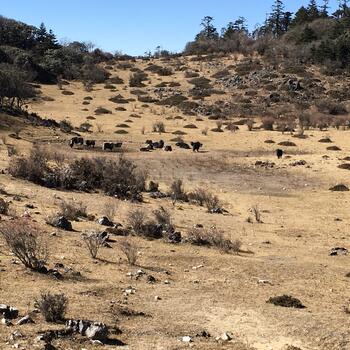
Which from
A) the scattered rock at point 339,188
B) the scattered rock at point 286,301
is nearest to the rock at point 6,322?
the scattered rock at point 286,301

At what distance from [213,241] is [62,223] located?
3.35 m

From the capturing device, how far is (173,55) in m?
79.9

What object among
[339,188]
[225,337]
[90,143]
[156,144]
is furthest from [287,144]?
[225,337]

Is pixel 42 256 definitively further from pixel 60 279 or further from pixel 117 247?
pixel 117 247

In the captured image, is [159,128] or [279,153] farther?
[159,128]

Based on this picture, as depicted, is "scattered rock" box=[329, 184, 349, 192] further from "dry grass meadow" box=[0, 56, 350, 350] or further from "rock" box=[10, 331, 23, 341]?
"rock" box=[10, 331, 23, 341]

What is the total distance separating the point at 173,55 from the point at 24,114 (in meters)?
47.8

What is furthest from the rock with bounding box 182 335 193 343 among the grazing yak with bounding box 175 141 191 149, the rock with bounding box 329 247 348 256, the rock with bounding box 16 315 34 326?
the grazing yak with bounding box 175 141 191 149

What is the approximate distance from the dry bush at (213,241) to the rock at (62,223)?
2692 millimetres

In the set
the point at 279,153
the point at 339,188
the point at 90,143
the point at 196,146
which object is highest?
the point at 279,153

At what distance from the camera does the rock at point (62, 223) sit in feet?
42.0

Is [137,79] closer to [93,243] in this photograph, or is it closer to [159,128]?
[159,128]

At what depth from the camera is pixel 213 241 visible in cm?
1295

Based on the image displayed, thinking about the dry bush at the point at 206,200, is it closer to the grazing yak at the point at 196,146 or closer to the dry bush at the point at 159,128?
the grazing yak at the point at 196,146
